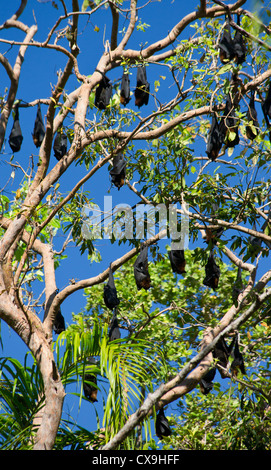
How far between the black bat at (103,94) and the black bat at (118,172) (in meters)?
0.65

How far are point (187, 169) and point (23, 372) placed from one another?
2.93 meters

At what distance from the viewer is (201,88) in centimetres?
631

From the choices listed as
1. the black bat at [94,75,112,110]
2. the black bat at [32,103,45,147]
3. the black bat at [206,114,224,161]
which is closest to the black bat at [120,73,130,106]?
the black bat at [94,75,112,110]

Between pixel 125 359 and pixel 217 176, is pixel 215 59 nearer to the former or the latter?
pixel 217 176

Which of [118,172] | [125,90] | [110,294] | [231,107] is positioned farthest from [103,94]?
[110,294]

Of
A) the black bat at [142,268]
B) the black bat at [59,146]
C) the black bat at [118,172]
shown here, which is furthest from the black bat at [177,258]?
the black bat at [59,146]

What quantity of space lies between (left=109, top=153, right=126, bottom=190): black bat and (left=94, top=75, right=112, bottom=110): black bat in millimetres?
650

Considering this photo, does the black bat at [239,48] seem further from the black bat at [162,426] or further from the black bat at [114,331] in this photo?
the black bat at [162,426]

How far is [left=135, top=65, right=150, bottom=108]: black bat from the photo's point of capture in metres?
7.46

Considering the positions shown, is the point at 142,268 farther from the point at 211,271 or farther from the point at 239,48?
the point at 239,48

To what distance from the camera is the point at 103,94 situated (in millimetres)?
6988

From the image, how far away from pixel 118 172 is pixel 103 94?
3.17 feet
